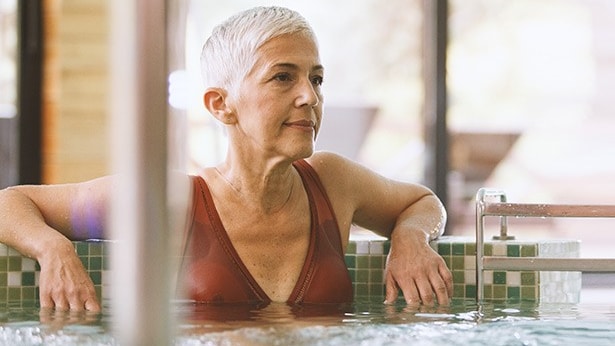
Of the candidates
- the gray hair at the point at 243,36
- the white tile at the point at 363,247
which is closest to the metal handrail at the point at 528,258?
the white tile at the point at 363,247

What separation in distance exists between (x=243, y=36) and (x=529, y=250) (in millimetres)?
943

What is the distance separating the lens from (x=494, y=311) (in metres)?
2.27

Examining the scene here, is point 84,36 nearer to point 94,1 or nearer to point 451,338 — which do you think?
point 94,1

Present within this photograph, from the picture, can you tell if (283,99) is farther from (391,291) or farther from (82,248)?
(82,248)

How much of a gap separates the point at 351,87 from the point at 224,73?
136 inches

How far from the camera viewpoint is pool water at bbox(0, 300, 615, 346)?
1.73 meters

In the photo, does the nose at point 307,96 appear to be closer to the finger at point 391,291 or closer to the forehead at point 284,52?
the forehead at point 284,52

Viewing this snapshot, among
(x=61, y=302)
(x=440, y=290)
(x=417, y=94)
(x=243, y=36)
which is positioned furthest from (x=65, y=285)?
(x=417, y=94)

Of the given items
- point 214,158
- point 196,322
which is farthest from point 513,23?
point 196,322

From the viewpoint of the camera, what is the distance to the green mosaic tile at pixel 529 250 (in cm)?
265

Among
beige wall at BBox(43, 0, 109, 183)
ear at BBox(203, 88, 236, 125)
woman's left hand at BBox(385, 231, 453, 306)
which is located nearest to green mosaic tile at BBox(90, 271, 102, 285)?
ear at BBox(203, 88, 236, 125)

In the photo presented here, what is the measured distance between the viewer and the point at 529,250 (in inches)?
104

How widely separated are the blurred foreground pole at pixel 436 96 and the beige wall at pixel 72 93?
179 cm

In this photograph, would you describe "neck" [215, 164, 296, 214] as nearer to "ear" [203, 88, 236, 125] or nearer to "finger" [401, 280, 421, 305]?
"ear" [203, 88, 236, 125]
